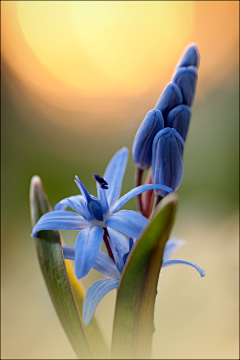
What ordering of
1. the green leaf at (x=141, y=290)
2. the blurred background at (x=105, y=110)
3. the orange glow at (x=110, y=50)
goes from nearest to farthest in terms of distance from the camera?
the green leaf at (x=141, y=290), the blurred background at (x=105, y=110), the orange glow at (x=110, y=50)

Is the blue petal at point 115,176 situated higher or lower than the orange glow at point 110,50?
lower

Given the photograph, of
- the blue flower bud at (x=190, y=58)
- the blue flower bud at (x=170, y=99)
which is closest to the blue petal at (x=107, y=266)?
the blue flower bud at (x=170, y=99)

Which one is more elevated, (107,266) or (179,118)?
(179,118)

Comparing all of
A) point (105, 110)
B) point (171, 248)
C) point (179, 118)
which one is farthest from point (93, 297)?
point (105, 110)

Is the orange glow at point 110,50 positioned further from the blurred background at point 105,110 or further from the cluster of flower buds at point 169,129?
the cluster of flower buds at point 169,129

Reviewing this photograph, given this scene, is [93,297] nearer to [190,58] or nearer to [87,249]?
[87,249]

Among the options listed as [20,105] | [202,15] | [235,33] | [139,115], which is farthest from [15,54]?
[235,33]

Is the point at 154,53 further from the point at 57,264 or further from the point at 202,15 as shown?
the point at 57,264
